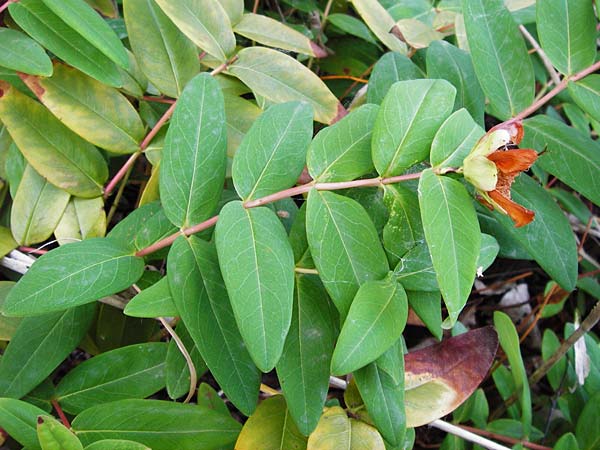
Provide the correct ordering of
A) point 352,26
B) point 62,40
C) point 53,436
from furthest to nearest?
point 352,26 < point 62,40 < point 53,436

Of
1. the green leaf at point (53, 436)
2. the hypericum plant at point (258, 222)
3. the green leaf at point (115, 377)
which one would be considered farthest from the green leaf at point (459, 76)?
the green leaf at point (53, 436)

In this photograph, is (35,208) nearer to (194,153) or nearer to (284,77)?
(194,153)

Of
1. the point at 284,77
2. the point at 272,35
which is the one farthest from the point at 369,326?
the point at 272,35

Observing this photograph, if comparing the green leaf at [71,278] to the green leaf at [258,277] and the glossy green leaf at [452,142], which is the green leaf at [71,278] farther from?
the glossy green leaf at [452,142]

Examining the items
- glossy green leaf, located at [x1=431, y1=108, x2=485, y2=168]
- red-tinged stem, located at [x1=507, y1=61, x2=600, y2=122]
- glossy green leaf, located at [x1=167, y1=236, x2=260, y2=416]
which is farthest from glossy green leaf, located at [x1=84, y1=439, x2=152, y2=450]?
red-tinged stem, located at [x1=507, y1=61, x2=600, y2=122]

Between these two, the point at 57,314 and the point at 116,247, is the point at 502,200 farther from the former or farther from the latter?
the point at 57,314

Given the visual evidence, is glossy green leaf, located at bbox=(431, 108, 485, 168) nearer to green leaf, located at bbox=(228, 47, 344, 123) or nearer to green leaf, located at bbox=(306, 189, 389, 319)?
green leaf, located at bbox=(306, 189, 389, 319)

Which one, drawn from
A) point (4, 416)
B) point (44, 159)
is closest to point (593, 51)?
point (44, 159)
